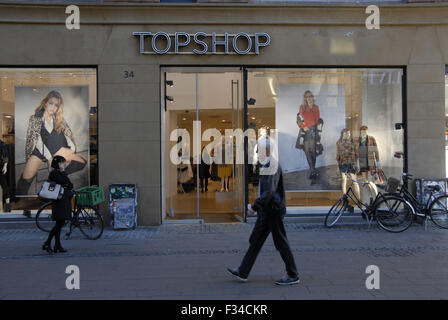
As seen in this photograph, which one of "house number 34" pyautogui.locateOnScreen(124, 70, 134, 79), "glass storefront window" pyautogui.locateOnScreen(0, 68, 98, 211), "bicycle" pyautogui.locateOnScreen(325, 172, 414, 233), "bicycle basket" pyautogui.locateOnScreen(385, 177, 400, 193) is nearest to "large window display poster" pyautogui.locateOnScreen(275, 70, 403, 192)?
"bicycle basket" pyautogui.locateOnScreen(385, 177, 400, 193)

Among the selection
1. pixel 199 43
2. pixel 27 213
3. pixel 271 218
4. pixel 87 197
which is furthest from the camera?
pixel 27 213

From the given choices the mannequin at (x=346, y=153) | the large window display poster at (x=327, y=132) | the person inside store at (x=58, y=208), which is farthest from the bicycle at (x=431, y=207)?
the person inside store at (x=58, y=208)

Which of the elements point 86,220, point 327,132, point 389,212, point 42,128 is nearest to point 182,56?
point 42,128

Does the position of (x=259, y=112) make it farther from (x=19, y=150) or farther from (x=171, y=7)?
(x=19, y=150)

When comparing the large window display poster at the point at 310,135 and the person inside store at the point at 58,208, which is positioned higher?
the large window display poster at the point at 310,135

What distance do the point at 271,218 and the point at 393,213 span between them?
4.78m

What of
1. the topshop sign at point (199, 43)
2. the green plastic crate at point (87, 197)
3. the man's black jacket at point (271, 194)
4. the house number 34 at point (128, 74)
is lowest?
the green plastic crate at point (87, 197)

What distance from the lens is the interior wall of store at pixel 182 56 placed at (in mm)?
9938

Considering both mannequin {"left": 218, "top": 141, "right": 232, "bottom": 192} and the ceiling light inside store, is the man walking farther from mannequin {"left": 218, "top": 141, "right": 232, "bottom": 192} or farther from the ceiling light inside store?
mannequin {"left": 218, "top": 141, "right": 232, "bottom": 192}

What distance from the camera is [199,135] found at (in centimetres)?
1222

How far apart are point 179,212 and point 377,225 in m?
5.19

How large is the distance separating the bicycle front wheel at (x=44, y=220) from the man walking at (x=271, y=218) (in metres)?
5.68

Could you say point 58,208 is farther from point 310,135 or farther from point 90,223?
point 310,135

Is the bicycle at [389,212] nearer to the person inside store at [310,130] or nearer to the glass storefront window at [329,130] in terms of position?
the glass storefront window at [329,130]
